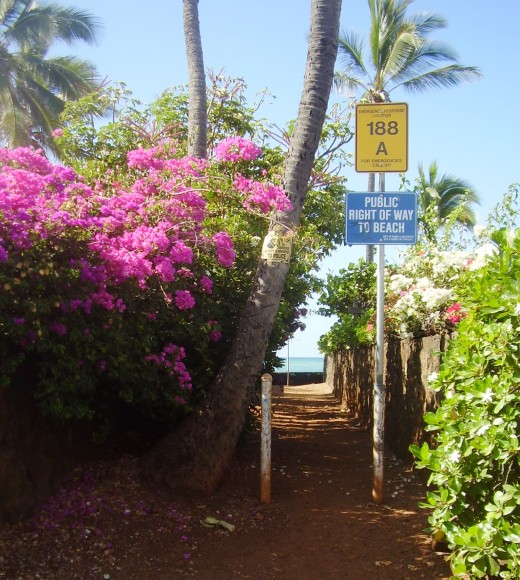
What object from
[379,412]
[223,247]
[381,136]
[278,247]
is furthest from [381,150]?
[379,412]

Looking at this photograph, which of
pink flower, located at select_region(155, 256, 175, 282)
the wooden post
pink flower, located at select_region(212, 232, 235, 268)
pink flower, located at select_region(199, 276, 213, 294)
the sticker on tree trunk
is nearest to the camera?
pink flower, located at select_region(155, 256, 175, 282)

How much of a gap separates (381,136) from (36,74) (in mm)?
18153

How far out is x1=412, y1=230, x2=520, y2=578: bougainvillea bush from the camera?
3.90 m

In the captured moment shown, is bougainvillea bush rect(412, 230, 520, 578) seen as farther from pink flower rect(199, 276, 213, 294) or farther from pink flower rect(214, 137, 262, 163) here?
pink flower rect(214, 137, 262, 163)

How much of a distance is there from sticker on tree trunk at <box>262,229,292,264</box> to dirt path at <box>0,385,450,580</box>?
2.29 metres

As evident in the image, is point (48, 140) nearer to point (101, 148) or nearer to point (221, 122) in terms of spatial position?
point (221, 122)

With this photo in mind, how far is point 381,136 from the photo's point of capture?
7070 mm

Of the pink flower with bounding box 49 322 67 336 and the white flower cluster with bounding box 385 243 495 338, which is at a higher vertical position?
the white flower cluster with bounding box 385 243 495 338

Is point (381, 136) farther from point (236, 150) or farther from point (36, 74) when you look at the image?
point (36, 74)

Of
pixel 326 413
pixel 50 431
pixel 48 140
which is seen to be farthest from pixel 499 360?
pixel 48 140

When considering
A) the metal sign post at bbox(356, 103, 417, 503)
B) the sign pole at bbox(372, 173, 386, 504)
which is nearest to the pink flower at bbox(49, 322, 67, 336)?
the metal sign post at bbox(356, 103, 417, 503)

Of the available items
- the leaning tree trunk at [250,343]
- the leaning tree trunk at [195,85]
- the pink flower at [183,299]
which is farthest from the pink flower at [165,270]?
the leaning tree trunk at [195,85]

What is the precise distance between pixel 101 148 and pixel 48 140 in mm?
9748

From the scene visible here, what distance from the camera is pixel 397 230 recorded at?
274 inches
